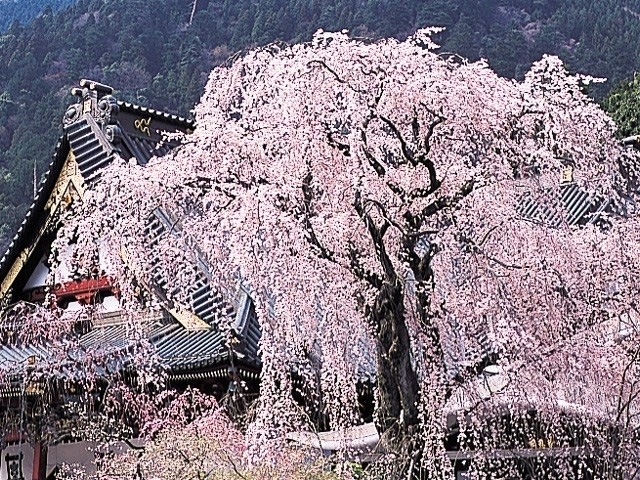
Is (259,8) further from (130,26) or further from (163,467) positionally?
(163,467)

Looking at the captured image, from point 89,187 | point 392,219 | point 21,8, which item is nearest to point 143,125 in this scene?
point 89,187

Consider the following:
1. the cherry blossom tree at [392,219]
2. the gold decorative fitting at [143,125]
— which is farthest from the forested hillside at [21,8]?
the cherry blossom tree at [392,219]

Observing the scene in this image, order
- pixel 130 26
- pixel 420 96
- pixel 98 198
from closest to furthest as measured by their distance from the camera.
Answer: pixel 420 96, pixel 98 198, pixel 130 26

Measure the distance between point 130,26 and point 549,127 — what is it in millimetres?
36792

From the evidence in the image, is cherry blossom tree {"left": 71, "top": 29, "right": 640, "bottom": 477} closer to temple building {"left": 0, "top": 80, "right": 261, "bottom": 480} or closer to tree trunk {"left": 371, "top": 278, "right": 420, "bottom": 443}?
tree trunk {"left": 371, "top": 278, "right": 420, "bottom": 443}

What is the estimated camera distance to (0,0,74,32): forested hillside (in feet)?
172

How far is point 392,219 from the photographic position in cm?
684

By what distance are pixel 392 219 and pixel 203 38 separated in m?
36.3

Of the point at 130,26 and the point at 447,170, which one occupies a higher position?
the point at 130,26

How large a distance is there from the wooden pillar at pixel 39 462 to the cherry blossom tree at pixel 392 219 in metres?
4.77

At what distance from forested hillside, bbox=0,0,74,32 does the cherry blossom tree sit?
48.0 m

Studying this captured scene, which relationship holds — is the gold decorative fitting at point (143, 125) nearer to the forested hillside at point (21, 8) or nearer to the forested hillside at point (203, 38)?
the forested hillside at point (203, 38)

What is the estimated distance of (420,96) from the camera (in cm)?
673

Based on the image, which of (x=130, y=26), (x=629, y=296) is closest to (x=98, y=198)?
(x=629, y=296)
